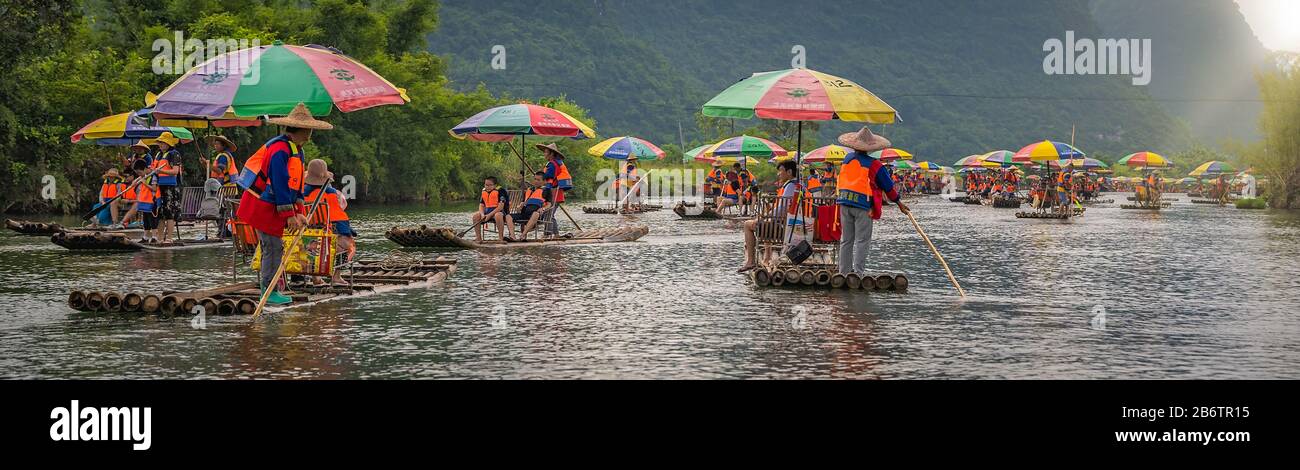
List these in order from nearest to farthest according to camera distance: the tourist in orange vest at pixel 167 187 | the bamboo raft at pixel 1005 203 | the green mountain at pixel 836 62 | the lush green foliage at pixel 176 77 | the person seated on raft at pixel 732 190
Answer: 1. the tourist in orange vest at pixel 167 187
2. the lush green foliage at pixel 176 77
3. the person seated on raft at pixel 732 190
4. the bamboo raft at pixel 1005 203
5. the green mountain at pixel 836 62

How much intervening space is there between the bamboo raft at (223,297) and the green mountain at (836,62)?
9209 centimetres

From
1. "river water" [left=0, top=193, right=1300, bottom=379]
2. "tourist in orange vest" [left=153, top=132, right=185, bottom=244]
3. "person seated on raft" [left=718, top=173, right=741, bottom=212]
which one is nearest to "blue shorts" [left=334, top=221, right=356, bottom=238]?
"river water" [left=0, top=193, right=1300, bottom=379]

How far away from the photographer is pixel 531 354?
9719 mm

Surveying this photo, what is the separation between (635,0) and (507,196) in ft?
469

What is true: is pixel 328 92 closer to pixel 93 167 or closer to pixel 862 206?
pixel 862 206

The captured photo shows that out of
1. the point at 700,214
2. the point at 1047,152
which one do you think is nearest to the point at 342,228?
the point at 700,214

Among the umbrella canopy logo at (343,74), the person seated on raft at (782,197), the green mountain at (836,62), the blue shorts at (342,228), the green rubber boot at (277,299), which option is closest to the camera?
the green rubber boot at (277,299)

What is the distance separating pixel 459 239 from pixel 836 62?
14323cm

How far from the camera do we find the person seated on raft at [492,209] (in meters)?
21.9

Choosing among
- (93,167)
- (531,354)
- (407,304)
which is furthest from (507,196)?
(93,167)

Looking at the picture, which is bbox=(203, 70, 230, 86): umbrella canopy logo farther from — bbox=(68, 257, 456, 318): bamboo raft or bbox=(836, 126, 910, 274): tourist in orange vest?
bbox=(836, 126, 910, 274): tourist in orange vest

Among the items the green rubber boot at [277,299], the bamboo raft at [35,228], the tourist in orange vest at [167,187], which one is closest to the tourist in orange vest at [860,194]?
the green rubber boot at [277,299]

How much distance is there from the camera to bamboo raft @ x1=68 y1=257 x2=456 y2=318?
1166 centimetres

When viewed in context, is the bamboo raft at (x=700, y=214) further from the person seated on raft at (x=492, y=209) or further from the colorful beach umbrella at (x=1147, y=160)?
the colorful beach umbrella at (x=1147, y=160)
